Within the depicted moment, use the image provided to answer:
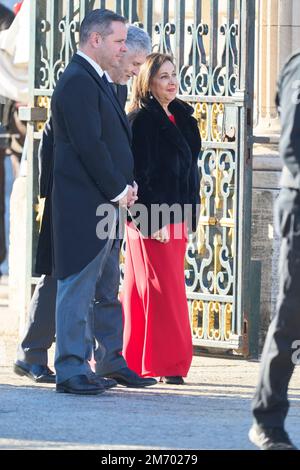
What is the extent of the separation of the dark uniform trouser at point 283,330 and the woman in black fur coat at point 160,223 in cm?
213

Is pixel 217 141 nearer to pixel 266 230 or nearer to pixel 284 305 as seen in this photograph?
pixel 266 230

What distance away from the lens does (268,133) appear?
1070 cm

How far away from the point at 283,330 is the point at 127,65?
249 centimetres

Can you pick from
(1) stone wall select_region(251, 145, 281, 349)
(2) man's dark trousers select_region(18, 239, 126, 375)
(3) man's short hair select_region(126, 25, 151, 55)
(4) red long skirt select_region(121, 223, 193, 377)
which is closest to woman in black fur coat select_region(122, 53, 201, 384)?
(4) red long skirt select_region(121, 223, 193, 377)

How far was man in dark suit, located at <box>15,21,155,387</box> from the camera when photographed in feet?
29.6

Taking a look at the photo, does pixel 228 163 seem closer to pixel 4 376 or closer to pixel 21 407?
pixel 4 376

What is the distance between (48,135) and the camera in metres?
8.98

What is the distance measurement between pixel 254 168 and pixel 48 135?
1.96m

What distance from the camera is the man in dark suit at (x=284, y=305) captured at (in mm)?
7027

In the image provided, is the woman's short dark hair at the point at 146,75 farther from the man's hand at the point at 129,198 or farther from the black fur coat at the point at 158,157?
the man's hand at the point at 129,198

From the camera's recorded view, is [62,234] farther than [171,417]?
Yes

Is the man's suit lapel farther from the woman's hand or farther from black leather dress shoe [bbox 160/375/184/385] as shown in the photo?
black leather dress shoe [bbox 160/375/184/385]
